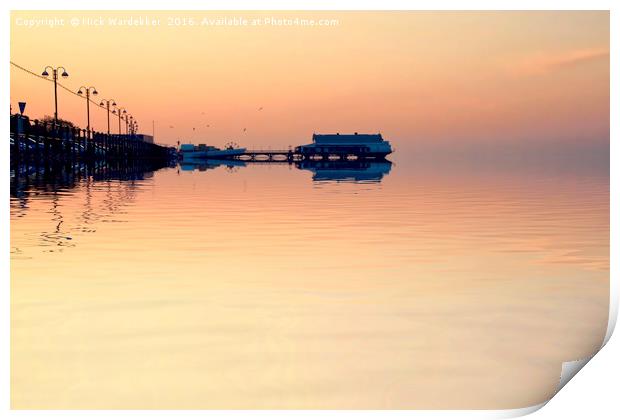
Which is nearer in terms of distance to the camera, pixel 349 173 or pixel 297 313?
pixel 297 313

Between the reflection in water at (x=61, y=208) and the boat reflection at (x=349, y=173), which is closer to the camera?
the reflection in water at (x=61, y=208)

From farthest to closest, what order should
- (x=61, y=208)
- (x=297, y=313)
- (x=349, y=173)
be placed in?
(x=349, y=173) → (x=61, y=208) → (x=297, y=313)

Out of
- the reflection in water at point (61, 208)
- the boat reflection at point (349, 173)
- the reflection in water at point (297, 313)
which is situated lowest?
the boat reflection at point (349, 173)

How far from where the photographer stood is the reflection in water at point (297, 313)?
30.7ft

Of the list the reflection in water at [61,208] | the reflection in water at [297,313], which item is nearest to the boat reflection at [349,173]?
the reflection in water at [61,208]

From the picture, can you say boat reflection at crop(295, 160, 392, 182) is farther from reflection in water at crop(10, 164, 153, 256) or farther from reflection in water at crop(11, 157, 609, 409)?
reflection in water at crop(11, 157, 609, 409)

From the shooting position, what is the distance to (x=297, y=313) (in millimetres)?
12609

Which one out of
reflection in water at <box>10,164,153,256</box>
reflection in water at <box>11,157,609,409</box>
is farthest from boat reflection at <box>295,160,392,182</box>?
reflection in water at <box>11,157,609,409</box>

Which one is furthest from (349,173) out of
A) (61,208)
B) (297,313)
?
(297,313)

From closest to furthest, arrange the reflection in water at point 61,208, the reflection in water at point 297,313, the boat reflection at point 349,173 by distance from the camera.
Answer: the reflection in water at point 297,313 < the reflection in water at point 61,208 < the boat reflection at point 349,173

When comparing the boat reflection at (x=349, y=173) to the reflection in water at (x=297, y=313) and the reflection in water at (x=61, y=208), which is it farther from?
the reflection in water at (x=297, y=313)

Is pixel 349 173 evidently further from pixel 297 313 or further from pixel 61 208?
pixel 297 313

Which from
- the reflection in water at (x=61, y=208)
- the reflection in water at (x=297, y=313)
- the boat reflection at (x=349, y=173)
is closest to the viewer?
the reflection in water at (x=297, y=313)

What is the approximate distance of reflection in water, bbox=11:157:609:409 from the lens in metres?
9.34
